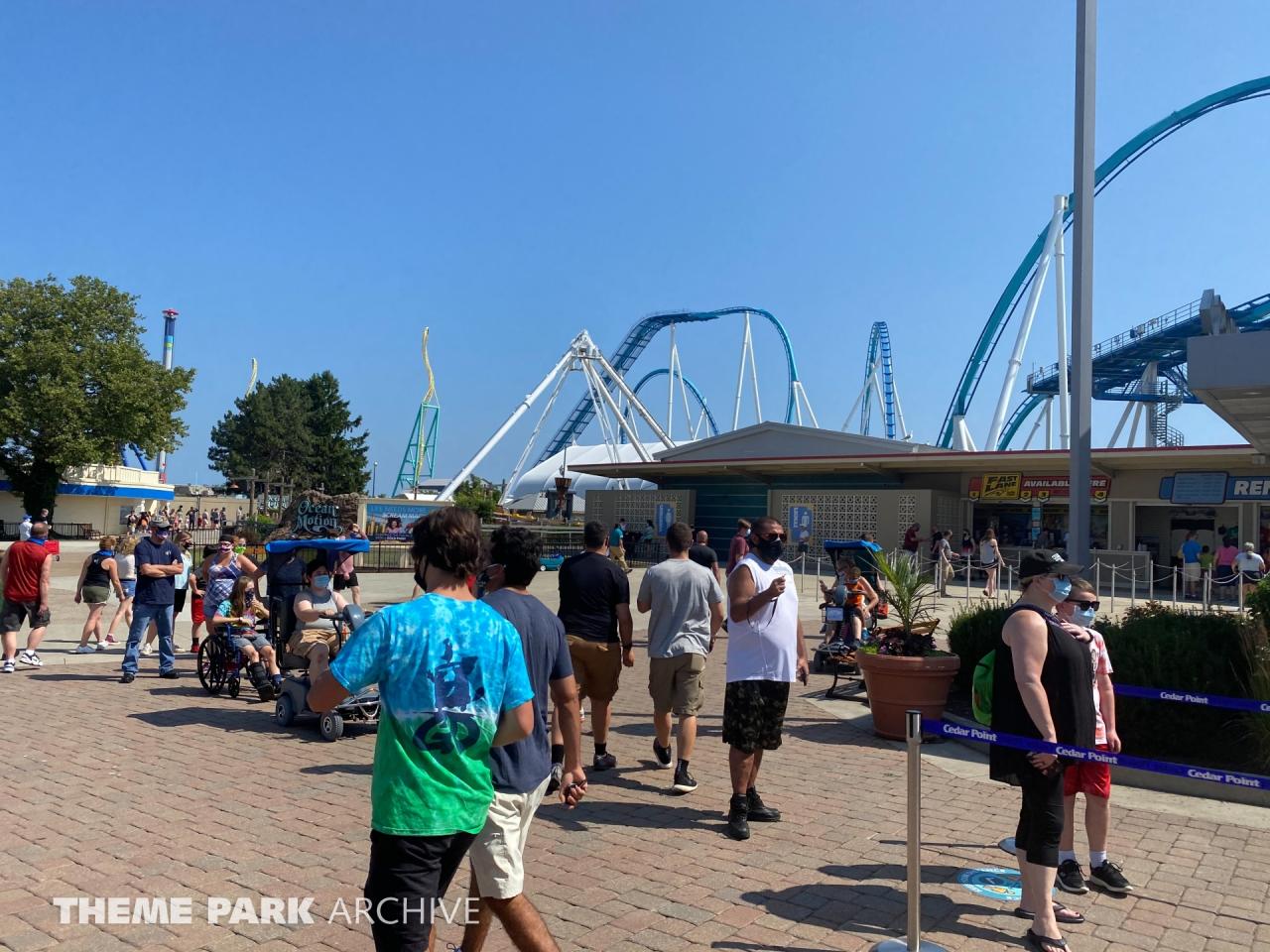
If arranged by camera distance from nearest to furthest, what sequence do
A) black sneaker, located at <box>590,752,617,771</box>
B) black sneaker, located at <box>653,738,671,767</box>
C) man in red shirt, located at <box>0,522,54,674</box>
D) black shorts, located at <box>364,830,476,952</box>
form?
black shorts, located at <box>364,830,476,952</box> → black sneaker, located at <box>590,752,617,771</box> → black sneaker, located at <box>653,738,671,767</box> → man in red shirt, located at <box>0,522,54,674</box>

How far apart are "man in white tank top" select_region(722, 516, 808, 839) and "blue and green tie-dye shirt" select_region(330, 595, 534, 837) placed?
274cm

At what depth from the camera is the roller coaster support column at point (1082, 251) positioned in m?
9.09

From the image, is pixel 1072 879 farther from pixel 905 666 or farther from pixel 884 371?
pixel 884 371

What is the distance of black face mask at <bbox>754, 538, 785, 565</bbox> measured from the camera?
5.55 meters

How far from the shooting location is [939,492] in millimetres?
28922

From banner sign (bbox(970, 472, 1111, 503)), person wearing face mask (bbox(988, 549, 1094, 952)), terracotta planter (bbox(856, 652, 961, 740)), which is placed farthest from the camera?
banner sign (bbox(970, 472, 1111, 503))

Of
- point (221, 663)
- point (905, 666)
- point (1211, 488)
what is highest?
point (1211, 488)

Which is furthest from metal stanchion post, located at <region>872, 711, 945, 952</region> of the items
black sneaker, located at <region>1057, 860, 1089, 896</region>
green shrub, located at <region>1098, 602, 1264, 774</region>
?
green shrub, located at <region>1098, 602, 1264, 774</region>

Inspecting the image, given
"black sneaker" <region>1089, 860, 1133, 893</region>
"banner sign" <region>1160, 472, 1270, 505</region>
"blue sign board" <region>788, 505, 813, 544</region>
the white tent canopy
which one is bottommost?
"black sneaker" <region>1089, 860, 1133, 893</region>

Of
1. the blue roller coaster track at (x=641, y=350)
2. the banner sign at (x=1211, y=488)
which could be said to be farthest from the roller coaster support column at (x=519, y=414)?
the banner sign at (x=1211, y=488)

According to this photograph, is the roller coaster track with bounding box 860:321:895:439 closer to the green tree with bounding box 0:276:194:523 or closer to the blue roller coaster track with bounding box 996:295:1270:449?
the blue roller coaster track with bounding box 996:295:1270:449

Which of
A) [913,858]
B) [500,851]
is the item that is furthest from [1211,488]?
[500,851]

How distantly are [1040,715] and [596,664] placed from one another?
322cm

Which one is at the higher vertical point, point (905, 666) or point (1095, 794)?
point (905, 666)
